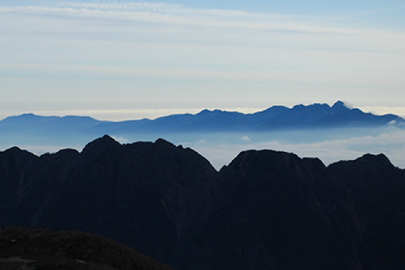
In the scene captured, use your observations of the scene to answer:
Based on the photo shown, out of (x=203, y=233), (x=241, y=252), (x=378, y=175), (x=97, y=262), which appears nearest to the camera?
(x=97, y=262)

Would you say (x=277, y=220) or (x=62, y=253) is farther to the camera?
(x=277, y=220)

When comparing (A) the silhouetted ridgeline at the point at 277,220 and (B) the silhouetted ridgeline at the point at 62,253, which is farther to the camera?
(A) the silhouetted ridgeline at the point at 277,220

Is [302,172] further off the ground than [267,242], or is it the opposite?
[302,172]

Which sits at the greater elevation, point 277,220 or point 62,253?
point 62,253

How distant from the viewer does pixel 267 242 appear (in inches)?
6816

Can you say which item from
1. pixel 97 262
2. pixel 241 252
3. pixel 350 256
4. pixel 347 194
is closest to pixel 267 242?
pixel 241 252

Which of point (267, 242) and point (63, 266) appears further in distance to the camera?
point (267, 242)

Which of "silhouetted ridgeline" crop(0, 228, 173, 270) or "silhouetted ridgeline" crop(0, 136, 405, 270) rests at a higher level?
"silhouetted ridgeline" crop(0, 228, 173, 270)

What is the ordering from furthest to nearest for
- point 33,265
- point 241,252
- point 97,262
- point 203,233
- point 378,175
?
point 378,175 < point 203,233 < point 241,252 < point 97,262 < point 33,265

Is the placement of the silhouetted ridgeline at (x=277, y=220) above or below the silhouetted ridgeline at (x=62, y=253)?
below

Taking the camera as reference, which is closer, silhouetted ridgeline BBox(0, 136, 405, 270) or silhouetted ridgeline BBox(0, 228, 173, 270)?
silhouetted ridgeline BBox(0, 228, 173, 270)

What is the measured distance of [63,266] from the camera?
217 ft

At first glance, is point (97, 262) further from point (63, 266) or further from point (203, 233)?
point (203, 233)

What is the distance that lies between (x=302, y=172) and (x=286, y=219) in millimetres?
21851
